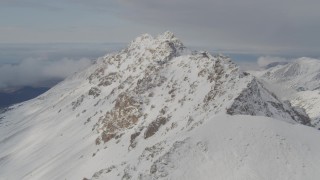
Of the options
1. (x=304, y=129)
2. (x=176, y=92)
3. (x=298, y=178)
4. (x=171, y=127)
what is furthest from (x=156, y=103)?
(x=298, y=178)

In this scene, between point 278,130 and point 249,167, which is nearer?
point 249,167

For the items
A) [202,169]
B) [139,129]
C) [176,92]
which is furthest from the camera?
[176,92]

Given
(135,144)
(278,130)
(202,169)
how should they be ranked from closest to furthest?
(202,169) < (278,130) < (135,144)

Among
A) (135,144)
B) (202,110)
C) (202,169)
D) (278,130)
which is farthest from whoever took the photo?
(135,144)

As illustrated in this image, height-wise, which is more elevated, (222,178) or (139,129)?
(222,178)

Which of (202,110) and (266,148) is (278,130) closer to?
(266,148)

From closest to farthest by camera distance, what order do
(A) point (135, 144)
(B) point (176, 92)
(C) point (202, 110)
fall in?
(C) point (202, 110) < (A) point (135, 144) < (B) point (176, 92)

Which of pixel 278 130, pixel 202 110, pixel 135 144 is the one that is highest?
pixel 278 130

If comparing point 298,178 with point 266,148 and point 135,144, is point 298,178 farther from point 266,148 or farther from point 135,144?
point 135,144

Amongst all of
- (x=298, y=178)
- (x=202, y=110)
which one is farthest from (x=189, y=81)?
(x=298, y=178)
